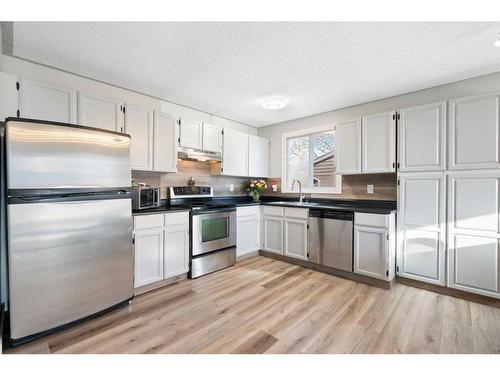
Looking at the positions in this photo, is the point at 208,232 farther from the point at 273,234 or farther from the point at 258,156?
the point at 258,156

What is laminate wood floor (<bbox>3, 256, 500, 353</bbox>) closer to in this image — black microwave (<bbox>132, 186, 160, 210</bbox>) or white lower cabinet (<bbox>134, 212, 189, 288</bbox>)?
white lower cabinet (<bbox>134, 212, 189, 288</bbox>)

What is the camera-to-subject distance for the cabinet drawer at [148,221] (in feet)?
7.87

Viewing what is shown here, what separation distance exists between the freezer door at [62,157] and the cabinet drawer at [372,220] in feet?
8.60

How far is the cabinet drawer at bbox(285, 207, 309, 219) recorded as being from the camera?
3320mm

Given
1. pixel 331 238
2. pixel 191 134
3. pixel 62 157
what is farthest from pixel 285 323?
pixel 191 134

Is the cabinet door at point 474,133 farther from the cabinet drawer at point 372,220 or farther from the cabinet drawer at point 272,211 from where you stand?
the cabinet drawer at point 272,211

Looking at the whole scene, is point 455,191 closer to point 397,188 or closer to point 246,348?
point 397,188

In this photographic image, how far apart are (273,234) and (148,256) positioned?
1924mm

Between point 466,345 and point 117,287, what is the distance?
2.80 meters

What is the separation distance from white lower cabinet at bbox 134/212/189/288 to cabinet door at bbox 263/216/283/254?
143 cm

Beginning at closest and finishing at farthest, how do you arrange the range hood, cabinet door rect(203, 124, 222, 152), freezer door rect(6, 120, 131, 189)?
freezer door rect(6, 120, 131, 189), the range hood, cabinet door rect(203, 124, 222, 152)

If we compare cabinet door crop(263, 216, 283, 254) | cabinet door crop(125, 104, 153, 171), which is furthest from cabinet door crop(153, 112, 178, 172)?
cabinet door crop(263, 216, 283, 254)

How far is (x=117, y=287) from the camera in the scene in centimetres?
212
